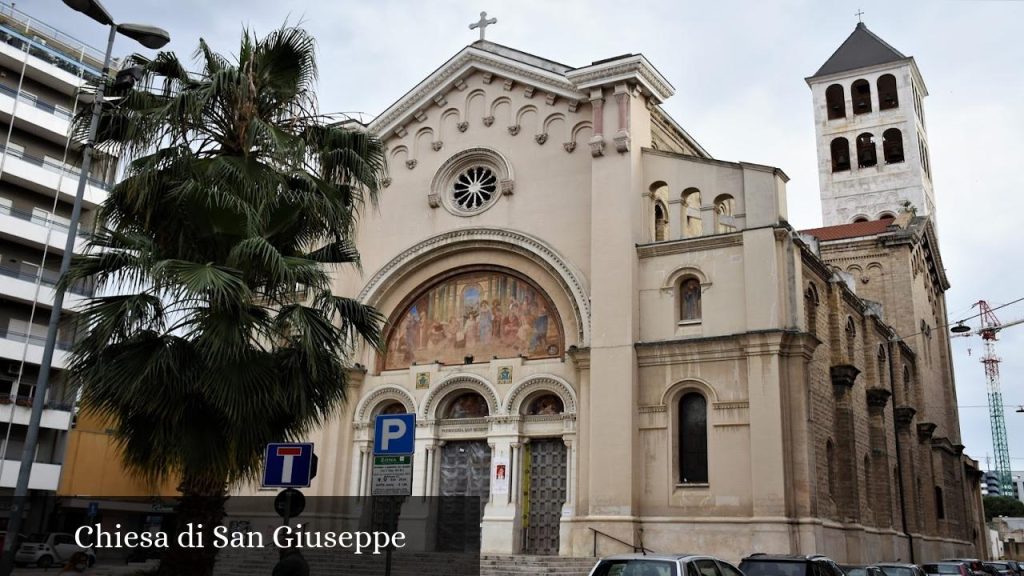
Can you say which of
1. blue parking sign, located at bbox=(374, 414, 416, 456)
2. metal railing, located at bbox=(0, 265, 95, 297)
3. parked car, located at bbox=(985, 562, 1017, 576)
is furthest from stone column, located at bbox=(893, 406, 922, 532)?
metal railing, located at bbox=(0, 265, 95, 297)

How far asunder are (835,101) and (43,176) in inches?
1778

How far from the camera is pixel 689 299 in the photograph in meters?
24.2

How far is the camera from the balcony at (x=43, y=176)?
120 feet

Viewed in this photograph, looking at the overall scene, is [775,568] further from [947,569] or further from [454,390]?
[454,390]

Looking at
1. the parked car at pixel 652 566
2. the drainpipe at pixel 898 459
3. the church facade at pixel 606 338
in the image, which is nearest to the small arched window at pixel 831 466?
the church facade at pixel 606 338

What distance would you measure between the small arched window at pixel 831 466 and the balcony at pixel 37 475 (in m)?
29.2

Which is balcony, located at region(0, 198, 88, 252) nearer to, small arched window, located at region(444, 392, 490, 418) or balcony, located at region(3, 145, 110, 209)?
balcony, located at region(3, 145, 110, 209)

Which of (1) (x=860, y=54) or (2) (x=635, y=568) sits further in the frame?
(1) (x=860, y=54)

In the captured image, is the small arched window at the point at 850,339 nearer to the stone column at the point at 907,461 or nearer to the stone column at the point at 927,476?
the stone column at the point at 907,461

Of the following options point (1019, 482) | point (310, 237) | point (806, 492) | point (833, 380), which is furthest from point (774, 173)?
point (1019, 482)

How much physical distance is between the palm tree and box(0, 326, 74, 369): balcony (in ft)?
79.0

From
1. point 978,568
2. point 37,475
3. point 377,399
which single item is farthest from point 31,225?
point 978,568

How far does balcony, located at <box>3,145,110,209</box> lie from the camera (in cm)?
3669

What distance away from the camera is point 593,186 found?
83.6 ft
